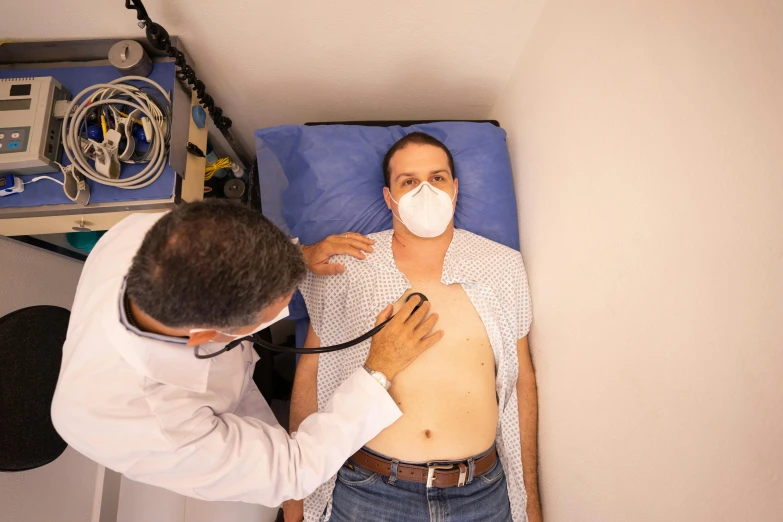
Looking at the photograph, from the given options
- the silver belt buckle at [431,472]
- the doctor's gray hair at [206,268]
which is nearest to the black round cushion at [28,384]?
the doctor's gray hair at [206,268]

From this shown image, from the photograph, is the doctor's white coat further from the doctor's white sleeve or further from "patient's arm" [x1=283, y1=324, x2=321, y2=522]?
"patient's arm" [x1=283, y1=324, x2=321, y2=522]

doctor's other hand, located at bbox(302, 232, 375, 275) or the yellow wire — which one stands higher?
the yellow wire

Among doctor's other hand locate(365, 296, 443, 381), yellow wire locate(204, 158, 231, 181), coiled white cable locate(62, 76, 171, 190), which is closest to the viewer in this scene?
doctor's other hand locate(365, 296, 443, 381)

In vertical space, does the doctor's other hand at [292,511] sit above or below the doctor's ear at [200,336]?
below

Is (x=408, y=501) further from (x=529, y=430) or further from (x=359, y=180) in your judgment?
(x=359, y=180)

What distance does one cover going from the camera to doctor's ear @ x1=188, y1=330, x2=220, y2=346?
87 centimetres

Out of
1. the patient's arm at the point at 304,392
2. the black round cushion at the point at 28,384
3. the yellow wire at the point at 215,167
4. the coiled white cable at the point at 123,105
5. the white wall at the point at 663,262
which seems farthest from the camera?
the yellow wire at the point at 215,167

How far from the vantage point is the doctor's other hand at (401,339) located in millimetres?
1166

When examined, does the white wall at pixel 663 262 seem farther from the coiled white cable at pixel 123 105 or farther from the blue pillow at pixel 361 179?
the coiled white cable at pixel 123 105

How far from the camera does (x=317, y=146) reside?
5.19 feet

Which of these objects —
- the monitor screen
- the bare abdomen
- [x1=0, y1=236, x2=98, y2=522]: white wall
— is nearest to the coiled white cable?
the monitor screen

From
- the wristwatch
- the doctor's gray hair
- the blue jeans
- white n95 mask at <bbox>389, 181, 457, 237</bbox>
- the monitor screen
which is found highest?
the monitor screen

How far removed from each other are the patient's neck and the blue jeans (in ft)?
2.05

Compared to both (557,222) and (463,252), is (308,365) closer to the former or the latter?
(463,252)
